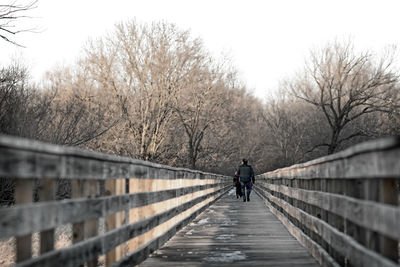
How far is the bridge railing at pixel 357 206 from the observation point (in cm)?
361

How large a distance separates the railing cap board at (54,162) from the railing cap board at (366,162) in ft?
6.89

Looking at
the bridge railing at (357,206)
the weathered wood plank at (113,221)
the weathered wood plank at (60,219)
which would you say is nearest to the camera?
the weathered wood plank at (60,219)

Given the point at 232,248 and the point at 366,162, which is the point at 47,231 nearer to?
the point at 366,162

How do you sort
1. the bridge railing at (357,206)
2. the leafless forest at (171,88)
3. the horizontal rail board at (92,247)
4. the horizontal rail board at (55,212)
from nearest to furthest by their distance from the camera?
the horizontal rail board at (55,212), the bridge railing at (357,206), the horizontal rail board at (92,247), the leafless forest at (171,88)

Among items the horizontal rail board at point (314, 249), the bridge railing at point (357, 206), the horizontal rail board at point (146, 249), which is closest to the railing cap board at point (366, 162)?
the bridge railing at point (357, 206)

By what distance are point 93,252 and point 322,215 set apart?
10.2 ft

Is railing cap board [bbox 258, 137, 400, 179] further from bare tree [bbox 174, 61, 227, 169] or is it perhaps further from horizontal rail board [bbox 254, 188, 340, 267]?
bare tree [bbox 174, 61, 227, 169]

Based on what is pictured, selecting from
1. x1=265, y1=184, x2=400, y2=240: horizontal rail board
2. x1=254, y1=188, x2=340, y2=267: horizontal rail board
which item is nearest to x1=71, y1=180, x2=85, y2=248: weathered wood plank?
x1=265, y1=184, x2=400, y2=240: horizontal rail board

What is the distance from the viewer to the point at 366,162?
4.24m

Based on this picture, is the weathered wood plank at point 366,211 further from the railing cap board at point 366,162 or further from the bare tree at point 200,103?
the bare tree at point 200,103

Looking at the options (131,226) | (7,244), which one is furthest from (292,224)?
(7,244)

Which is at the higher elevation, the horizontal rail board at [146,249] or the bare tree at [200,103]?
the bare tree at [200,103]

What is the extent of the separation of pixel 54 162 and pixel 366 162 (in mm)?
2176

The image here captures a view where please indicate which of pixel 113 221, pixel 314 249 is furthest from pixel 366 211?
pixel 314 249
